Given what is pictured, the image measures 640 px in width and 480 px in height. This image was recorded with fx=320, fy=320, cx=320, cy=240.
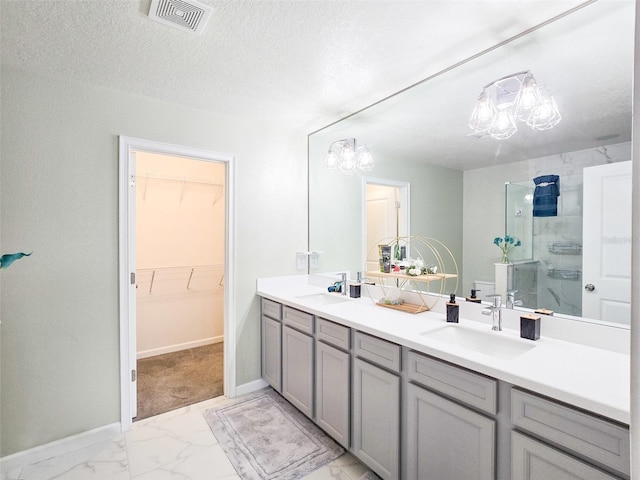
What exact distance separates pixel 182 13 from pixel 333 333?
71.7 inches

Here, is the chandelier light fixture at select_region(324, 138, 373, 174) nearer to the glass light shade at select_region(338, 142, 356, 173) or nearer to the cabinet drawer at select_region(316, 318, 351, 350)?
the glass light shade at select_region(338, 142, 356, 173)

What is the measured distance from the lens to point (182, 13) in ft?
4.77

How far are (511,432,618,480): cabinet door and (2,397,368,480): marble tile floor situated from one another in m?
0.98

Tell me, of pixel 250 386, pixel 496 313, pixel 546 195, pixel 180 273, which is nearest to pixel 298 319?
pixel 250 386

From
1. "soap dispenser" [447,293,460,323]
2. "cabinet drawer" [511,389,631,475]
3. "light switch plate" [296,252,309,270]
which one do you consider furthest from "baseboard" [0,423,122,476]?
"cabinet drawer" [511,389,631,475]

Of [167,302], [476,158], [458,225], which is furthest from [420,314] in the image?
[167,302]

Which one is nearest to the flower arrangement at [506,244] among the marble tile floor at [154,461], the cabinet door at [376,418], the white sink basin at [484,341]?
the white sink basin at [484,341]

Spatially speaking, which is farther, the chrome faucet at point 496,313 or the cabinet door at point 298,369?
the cabinet door at point 298,369

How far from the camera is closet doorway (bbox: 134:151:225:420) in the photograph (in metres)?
3.49

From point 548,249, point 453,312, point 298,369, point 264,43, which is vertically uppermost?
point 264,43

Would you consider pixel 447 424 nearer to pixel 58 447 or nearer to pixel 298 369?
pixel 298 369

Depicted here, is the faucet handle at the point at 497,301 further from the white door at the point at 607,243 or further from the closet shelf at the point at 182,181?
the closet shelf at the point at 182,181

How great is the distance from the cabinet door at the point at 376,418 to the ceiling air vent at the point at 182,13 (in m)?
1.88

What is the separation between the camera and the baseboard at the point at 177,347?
3512 millimetres
